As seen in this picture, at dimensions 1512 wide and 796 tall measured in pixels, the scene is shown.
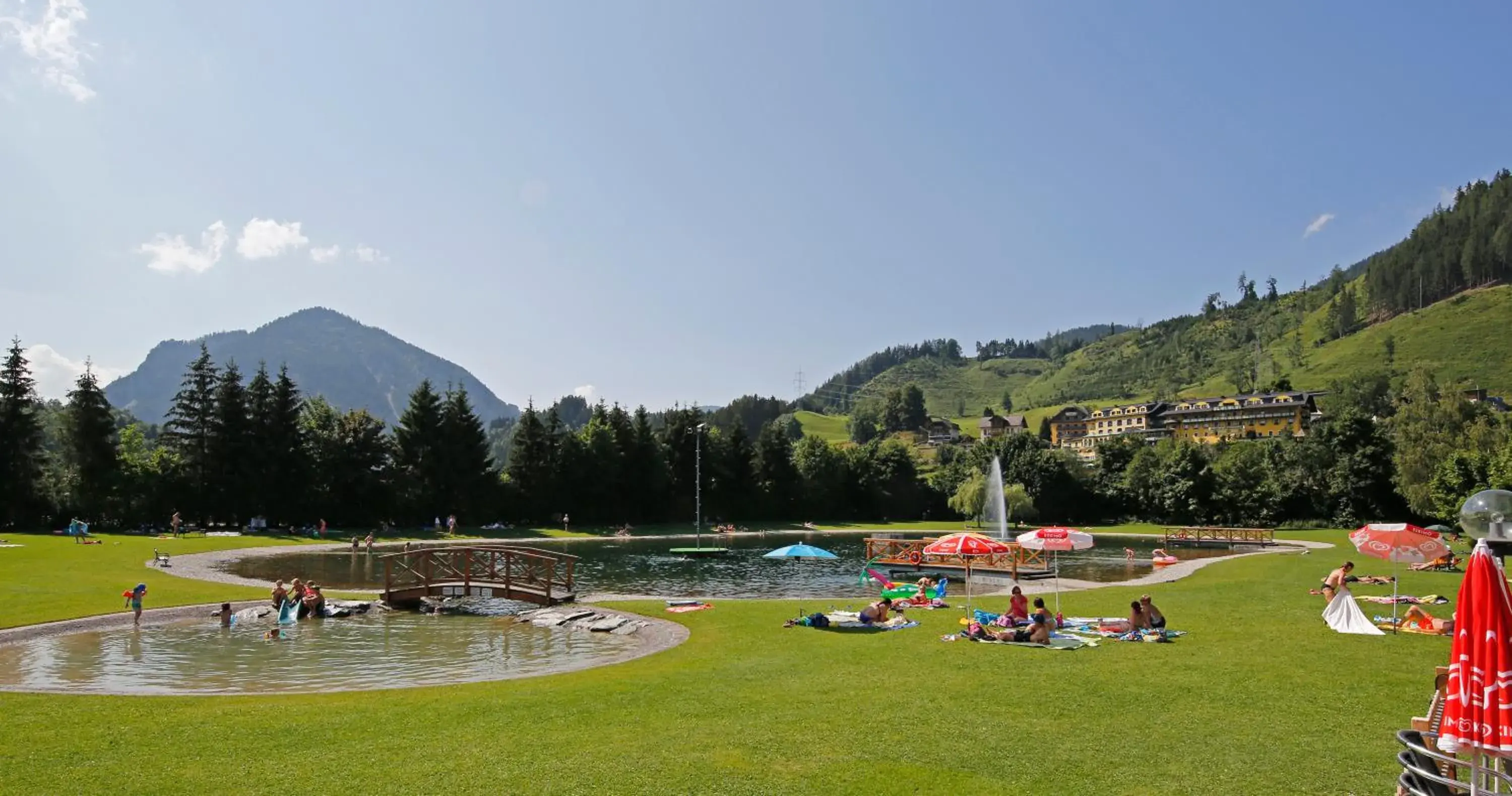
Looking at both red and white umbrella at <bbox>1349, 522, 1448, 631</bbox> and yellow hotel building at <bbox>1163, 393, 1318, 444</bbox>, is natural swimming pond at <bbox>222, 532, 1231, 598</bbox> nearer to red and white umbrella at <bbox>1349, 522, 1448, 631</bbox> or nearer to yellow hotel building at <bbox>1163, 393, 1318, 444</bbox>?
red and white umbrella at <bbox>1349, 522, 1448, 631</bbox>

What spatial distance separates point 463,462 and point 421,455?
3.72 metres

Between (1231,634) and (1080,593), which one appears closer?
(1231,634)

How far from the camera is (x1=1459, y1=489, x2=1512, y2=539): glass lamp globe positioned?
21.6 feet

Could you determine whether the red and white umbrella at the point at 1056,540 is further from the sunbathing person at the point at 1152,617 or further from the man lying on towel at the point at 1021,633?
the man lying on towel at the point at 1021,633

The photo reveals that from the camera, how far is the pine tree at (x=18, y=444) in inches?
2331

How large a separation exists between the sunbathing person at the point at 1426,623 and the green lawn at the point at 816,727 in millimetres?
1604

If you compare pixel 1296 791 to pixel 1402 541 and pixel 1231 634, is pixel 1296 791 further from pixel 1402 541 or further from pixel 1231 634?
pixel 1402 541

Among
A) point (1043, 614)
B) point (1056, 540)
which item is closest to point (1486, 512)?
point (1043, 614)

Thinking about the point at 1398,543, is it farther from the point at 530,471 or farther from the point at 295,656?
the point at 530,471

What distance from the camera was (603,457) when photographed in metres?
84.8

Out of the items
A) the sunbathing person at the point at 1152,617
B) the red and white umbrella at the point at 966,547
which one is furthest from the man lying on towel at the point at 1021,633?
the red and white umbrella at the point at 966,547

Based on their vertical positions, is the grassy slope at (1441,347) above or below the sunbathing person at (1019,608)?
above

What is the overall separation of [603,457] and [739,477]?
60.0 ft

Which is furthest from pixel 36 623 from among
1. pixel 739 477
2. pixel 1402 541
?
pixel 739 477
